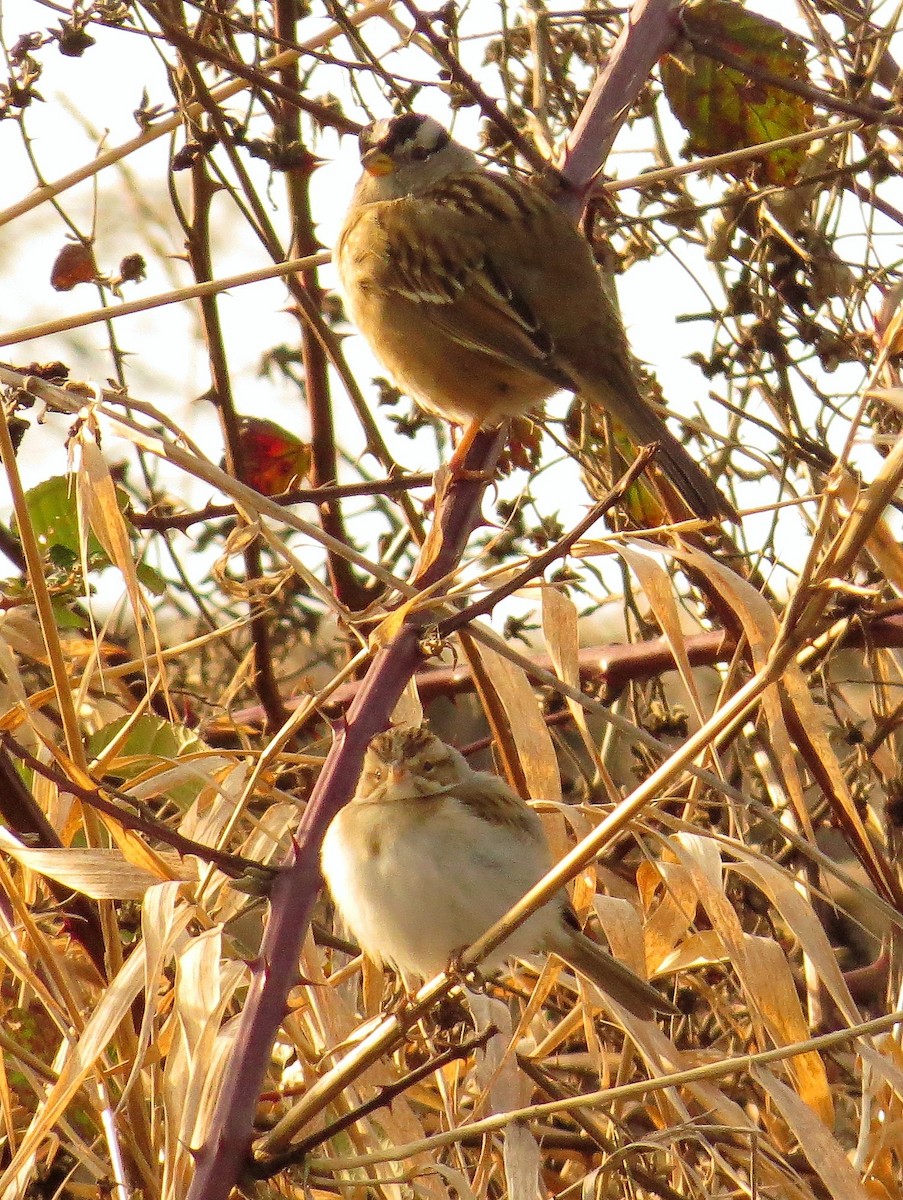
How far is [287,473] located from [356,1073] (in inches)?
75.8

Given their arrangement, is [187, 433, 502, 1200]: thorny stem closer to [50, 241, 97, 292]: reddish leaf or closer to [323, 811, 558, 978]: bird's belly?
[323, 811, 558, 978]: bird's belly

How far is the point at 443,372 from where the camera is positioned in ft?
11.4

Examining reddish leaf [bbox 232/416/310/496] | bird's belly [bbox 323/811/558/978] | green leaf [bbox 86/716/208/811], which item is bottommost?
bird's belly [bbox 323/811/558/978]

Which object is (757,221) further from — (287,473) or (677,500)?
(287,473)

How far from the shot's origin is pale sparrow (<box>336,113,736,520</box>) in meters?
3.33

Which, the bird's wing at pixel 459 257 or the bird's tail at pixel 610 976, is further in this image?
the bird's wing at pixel 459 257

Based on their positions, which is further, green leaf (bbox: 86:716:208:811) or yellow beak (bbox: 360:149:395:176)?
yellow beak (bbox: 360:149:395:176)

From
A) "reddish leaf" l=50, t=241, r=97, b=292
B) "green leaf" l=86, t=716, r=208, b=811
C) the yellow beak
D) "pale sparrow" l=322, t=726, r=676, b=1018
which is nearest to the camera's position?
"pale sparrow" l=322, t=726, r=676, b=1018

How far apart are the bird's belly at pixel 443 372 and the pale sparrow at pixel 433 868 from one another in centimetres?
95

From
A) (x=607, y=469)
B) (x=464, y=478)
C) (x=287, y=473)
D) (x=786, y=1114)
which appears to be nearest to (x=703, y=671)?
(x=607, y=469)

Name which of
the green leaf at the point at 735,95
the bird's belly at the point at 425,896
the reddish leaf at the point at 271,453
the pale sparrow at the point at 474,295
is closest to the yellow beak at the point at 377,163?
the pale sparrow at the point at 474,295

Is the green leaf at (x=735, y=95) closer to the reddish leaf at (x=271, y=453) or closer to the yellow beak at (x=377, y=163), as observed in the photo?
the yellow beak at (x=377, y=163)

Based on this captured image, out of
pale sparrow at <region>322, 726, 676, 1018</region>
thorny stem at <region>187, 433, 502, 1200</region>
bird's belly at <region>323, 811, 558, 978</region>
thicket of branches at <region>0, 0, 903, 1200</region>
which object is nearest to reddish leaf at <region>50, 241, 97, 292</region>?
thicket of branches at <region>0, 0, 903, 1200</region>

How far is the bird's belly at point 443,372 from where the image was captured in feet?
11.2
